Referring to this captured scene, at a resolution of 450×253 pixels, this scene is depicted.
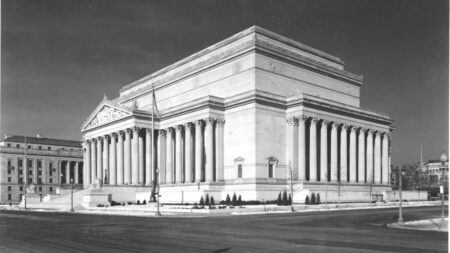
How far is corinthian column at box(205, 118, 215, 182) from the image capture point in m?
74.4

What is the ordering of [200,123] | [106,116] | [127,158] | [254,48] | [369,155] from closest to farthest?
1. [254,48]
2. [200,123]
3. [369,155]
4. [127,158]
5. [106,116]

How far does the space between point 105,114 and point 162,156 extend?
16000mm

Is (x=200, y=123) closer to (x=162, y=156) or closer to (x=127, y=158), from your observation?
(x=162, y=156)

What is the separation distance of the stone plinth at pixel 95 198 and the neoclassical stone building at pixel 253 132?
432 centimetres

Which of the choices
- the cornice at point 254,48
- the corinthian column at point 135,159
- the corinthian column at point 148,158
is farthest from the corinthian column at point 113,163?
the cornice at point 254,48

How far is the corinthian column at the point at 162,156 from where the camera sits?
84875 mm

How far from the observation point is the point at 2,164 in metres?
132

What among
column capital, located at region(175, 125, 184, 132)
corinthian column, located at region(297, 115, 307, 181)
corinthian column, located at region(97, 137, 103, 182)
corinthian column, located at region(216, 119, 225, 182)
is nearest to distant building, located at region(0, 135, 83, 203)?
corinthian column, located at region(97, 137, 103, 182)

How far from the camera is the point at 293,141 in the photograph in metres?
74.8

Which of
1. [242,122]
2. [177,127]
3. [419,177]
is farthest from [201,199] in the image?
[419,177]

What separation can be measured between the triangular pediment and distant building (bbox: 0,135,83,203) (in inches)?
1421

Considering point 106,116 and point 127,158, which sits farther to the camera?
point 106,116

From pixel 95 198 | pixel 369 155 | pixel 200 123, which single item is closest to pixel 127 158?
pixel 95 198

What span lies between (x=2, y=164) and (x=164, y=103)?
6169 centimetres
